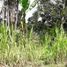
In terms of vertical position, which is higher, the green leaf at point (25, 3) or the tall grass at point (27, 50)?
the green leaf at point (25, 3)

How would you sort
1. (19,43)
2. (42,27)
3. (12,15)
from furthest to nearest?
(42,27)
(12,15)
(19,43)

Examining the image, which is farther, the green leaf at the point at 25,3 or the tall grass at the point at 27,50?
the green leaf at the point at 25,3

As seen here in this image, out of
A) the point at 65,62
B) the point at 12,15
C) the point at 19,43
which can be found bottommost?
the point at 65,62

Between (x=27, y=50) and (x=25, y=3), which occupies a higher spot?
(x=25, y=3)

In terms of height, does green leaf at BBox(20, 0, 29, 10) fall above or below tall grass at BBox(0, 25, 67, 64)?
above

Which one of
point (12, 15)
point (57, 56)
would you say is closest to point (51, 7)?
point (12, 15)

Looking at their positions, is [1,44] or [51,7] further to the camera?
[51,7]

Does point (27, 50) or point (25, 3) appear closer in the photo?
point (27, 50)

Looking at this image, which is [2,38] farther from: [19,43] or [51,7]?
[51,7]

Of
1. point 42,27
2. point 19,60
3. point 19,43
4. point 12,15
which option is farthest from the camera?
point 42,27

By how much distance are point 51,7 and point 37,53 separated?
4.48 m

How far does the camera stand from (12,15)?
30.3ft

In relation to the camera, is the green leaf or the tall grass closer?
the tall grass

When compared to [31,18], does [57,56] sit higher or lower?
lower
